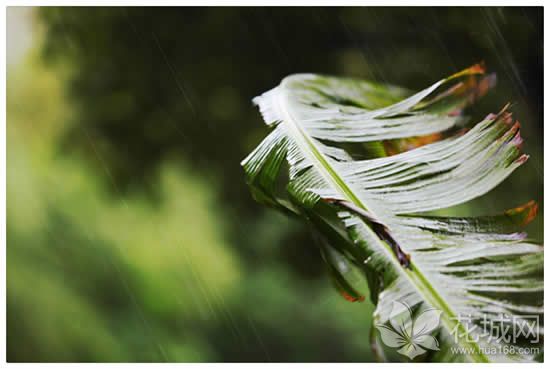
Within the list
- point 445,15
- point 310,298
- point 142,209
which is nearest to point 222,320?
point 310,298

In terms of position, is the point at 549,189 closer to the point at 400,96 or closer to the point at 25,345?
the point at 400,96

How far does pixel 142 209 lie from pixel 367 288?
579 mm

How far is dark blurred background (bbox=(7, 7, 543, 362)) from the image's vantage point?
1.27 m

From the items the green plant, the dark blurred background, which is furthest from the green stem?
the dark blurred background

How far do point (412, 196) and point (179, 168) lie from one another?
0.57 m

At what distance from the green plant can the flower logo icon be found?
0.02 meters

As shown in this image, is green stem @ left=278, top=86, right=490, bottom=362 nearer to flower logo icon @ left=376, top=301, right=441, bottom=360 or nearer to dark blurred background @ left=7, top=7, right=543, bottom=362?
flower logo icon @ left=376, top=301, right=441, bottom=360

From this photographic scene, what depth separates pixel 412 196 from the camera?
1120 millimetres

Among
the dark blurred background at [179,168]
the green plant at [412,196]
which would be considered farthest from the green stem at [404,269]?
the dark blurred background at [179,168]

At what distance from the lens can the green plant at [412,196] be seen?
108 centimetres

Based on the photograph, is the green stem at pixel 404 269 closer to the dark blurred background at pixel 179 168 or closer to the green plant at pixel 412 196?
the green plant at pixel 412 196

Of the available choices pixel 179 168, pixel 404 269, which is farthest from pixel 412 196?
pixel 179 168

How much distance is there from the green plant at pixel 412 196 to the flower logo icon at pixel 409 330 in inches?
0.6

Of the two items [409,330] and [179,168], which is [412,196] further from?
[179,168]
